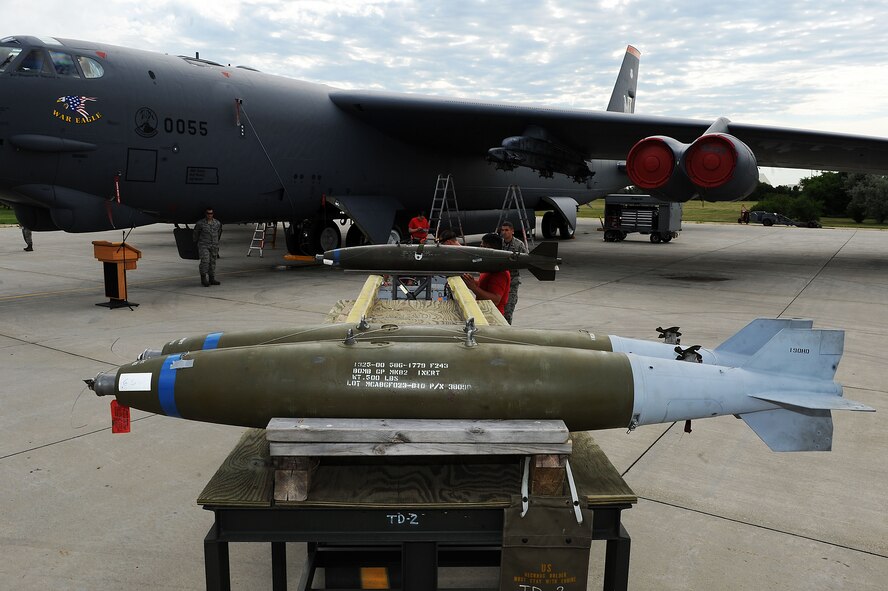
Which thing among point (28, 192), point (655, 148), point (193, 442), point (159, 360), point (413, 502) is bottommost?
point (193, 442)

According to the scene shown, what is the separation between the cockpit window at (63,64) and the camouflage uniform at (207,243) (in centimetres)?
334

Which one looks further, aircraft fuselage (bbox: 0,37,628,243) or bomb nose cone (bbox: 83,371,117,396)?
aircraft fuselage (bbox: 0,37,628,243)

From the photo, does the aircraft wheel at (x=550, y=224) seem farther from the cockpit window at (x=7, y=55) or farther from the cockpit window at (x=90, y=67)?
the cockpit window at (x=7, y=55)

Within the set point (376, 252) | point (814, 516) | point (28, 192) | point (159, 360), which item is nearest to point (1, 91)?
point (28, 192)

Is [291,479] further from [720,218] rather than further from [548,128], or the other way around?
[720,218]

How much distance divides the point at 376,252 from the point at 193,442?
314cm

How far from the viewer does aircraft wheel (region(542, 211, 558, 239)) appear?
27344mm

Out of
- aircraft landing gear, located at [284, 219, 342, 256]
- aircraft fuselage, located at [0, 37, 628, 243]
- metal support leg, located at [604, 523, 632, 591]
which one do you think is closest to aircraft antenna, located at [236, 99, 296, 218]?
aircraft fuselage, located at [0, 37, 628, 243]

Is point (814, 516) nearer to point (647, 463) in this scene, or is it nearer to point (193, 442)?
point (647, 463)

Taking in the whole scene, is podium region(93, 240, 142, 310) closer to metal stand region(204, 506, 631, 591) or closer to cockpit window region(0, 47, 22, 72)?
cockpit window region(0, 47, 22, 72)

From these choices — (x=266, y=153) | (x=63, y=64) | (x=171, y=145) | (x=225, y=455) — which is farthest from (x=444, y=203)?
(x=225, y=455)

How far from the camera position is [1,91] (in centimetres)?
963

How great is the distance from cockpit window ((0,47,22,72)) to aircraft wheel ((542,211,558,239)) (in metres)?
20.5

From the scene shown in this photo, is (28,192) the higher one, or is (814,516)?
(28,192)
